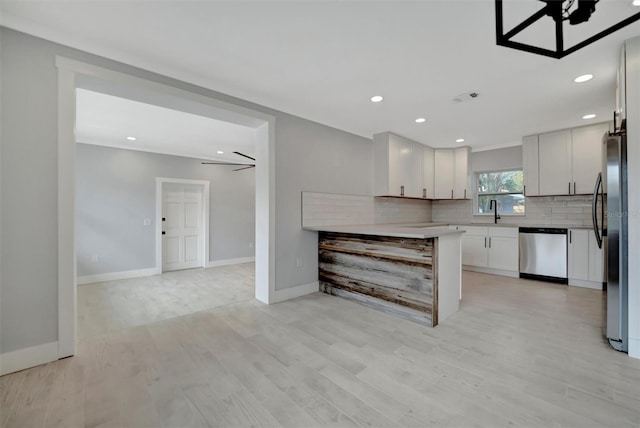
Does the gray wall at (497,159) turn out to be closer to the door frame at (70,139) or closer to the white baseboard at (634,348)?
the white baseboard at (634,348)

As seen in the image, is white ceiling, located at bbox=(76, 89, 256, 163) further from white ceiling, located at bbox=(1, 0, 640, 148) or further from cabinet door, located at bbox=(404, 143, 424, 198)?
cabinet door, located at bbox=(404, 143, 424, 198)

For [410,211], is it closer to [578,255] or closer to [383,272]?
[578,255]

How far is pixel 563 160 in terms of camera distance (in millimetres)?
4426

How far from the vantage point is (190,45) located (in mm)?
2246

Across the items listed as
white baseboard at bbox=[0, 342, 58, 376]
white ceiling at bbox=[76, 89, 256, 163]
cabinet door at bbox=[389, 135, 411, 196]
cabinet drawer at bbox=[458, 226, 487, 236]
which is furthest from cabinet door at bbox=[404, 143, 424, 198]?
white baseboard at bbox=[0, 342, 58, 376]

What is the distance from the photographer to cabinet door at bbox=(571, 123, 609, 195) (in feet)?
13.5

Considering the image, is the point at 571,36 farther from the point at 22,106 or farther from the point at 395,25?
the point at 22,106

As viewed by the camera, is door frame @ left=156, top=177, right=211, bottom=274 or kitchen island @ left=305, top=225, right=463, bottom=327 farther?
door frame @ left=156, top=177, right=211, bottom=274

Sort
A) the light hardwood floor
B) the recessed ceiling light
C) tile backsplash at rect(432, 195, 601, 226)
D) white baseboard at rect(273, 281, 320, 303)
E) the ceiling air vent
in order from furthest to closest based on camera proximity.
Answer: tile backsplash at rect(432, 195, 601, 226)
white baseboard at rect(273, 281, 320, 303)
the ceiling air vent
the recessed ceiling light
the light hardwood floor

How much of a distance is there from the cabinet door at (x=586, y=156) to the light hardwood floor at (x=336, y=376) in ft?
7.41

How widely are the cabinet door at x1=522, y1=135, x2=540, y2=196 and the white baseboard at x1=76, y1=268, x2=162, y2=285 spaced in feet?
23.1

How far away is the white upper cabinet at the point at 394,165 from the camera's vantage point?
15.4 ft

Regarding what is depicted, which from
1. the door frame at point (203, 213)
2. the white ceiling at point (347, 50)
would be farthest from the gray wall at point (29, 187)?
the door frame at point (203, 213)

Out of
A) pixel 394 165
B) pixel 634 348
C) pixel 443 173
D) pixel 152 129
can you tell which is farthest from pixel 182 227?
pixel 634 348
